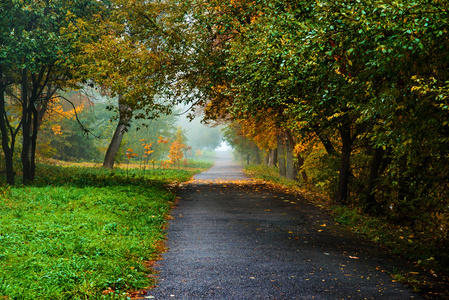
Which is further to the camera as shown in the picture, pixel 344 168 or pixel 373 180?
pixel 344 168

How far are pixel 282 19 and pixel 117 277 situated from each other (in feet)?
19.3

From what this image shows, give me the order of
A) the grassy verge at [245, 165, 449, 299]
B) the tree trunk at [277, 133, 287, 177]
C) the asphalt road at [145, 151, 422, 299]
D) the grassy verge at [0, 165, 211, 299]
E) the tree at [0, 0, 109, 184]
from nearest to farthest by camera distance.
Result: the grassy verge at [0, 165, 211, 299] < the asphalt road at [145, 151, 422, 299] < the grassy verge at [245, 165, 449, 299] < the tree at [0, 0, 109, 184] < the tree trunk at [277, 133, 287, 177]

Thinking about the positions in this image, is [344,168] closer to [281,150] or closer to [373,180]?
[373,180]

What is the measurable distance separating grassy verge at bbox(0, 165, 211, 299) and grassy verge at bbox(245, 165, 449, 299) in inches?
155

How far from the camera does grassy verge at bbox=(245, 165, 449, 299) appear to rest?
17.0 ft

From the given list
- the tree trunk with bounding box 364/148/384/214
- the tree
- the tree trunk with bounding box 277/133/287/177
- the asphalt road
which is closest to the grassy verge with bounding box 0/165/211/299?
the asphalt road

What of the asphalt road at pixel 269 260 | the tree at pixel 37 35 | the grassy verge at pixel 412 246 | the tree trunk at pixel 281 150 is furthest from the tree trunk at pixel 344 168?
the tree at pixel 37 35

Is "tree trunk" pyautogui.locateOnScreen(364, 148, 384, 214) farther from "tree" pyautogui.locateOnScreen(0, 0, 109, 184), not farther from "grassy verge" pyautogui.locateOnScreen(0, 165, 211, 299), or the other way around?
"tree" pyautogui.locateOnScreen(0, 0, 109, 184)

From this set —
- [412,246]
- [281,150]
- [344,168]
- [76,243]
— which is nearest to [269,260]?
[76,243]

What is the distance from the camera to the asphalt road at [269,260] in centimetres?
455

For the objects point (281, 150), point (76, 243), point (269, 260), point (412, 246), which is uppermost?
point (281, 150)

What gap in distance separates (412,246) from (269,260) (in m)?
3.52

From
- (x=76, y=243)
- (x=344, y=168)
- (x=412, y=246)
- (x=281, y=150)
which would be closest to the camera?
(x=76, y=243)

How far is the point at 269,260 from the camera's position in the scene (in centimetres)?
577
